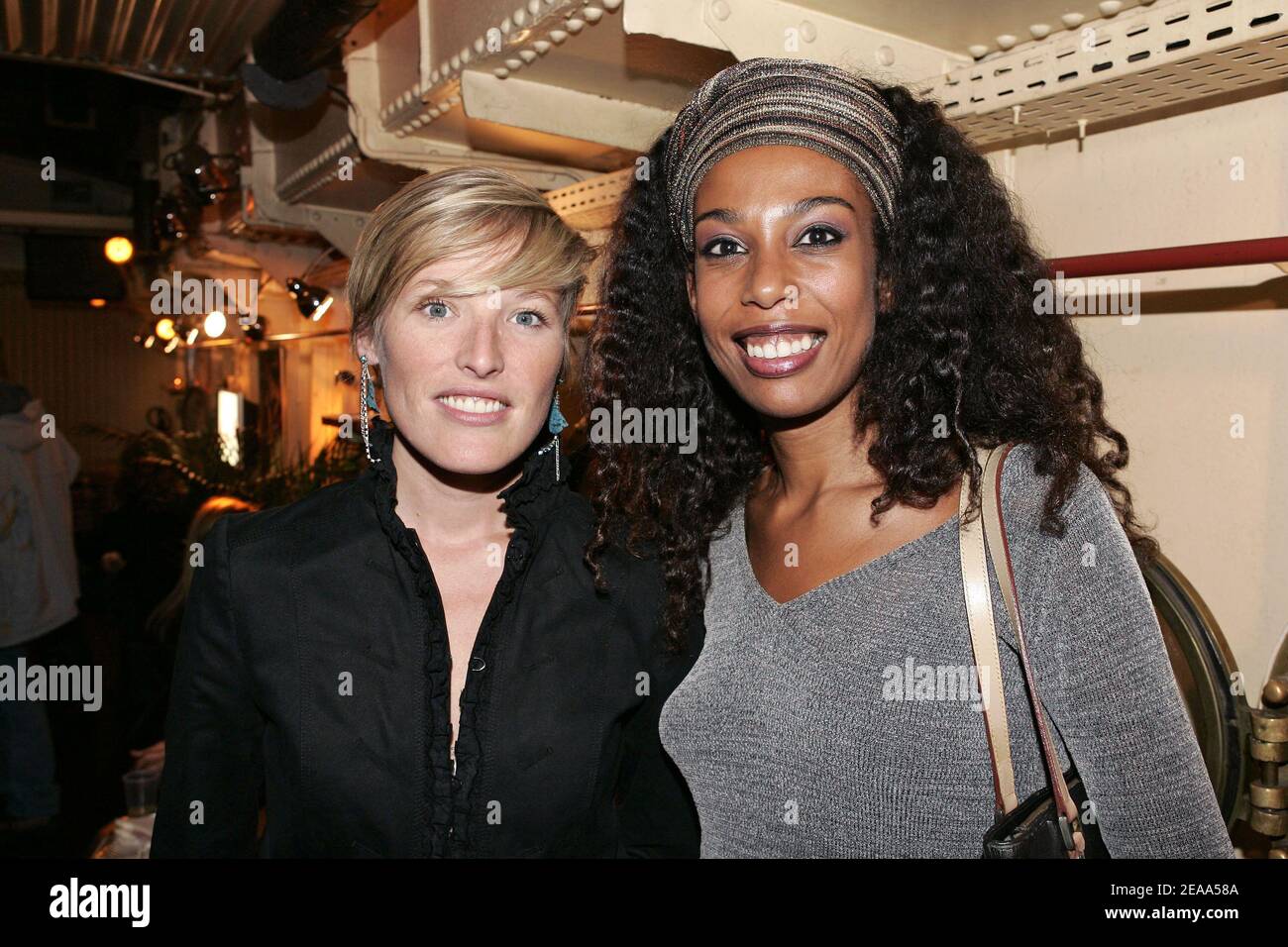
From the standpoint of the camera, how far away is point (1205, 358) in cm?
165

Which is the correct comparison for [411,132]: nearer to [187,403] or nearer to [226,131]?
[226,131]

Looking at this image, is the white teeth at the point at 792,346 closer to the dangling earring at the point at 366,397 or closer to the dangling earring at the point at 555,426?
the dangling earring at the point at 555,426

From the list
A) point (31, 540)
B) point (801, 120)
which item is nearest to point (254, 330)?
point (31, 540)

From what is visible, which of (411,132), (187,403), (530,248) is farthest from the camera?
(187,403)

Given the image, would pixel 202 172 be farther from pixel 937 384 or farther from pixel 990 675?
pixel 990 675

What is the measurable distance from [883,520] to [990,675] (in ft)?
1.00

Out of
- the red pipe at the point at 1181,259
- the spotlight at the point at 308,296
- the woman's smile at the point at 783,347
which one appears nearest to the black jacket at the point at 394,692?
the woman's smile at the point at 783,347

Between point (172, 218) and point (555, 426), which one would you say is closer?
point (555, 426)

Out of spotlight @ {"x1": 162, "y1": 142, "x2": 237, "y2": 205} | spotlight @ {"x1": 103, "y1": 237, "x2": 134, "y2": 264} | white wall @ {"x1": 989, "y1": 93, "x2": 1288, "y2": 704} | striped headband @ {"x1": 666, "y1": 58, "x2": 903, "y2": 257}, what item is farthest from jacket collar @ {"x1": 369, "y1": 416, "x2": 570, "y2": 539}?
spotlight @ {"x1": 103, "y1": 237, "x2": 134, "y2": 264}

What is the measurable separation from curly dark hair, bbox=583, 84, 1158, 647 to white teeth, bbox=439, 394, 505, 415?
0.34 meters

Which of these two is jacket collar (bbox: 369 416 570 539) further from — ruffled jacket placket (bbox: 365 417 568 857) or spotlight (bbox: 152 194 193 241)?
spotlight (bbox: 152 194 193 241)

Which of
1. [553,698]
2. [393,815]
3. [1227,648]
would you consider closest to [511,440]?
[553,698]

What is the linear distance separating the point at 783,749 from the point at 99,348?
12.9m

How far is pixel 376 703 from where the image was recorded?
1496 millimetres
